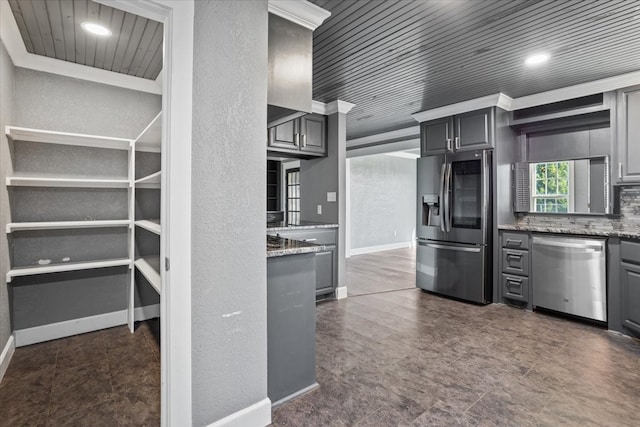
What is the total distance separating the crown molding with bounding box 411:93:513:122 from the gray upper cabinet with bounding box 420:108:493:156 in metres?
0.06

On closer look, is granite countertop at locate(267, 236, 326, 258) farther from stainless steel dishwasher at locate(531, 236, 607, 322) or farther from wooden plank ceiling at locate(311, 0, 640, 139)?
stainless steel dishwasher at locate(531, 236, 607, 322)

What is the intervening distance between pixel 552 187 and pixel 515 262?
1.02m

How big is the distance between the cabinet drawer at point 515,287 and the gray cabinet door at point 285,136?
290 centimetres

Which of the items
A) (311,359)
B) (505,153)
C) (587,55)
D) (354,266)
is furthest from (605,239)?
(354,266)

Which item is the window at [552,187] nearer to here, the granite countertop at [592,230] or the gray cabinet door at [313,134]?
the granite countertop at [592,230]

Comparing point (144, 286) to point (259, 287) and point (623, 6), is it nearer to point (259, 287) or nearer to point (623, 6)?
point (259, 287)

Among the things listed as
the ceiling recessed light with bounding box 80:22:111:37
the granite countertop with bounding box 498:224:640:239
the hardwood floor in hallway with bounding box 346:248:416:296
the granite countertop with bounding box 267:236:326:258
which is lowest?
the hardwood floor in hallway with bounding box 346:248:416:296

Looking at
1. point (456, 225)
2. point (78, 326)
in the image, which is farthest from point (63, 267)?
point (456, 225)

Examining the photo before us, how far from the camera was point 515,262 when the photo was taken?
365 cm

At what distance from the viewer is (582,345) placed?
8.77ft

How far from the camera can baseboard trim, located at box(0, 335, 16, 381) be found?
85.2 inches

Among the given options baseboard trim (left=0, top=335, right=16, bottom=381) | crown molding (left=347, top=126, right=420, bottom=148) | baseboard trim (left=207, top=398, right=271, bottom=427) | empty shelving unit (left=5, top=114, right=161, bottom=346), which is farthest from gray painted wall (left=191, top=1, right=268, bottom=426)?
crown molding (left=347, top=126, right=420, bottom=148)

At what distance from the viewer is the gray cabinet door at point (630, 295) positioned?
2764 mm

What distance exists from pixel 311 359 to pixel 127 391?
1.16 meters
